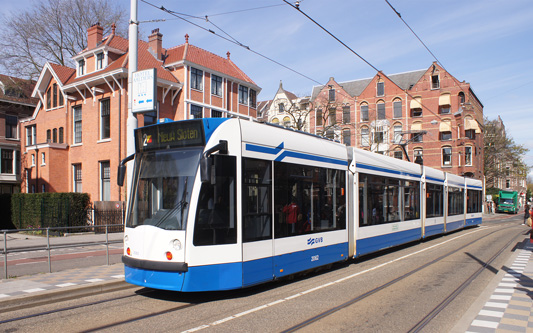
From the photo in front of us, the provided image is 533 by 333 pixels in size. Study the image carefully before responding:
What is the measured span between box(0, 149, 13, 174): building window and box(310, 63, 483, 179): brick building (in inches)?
1207

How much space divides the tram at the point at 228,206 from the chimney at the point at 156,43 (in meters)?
25.2

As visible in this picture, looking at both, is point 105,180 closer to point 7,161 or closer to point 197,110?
point 197,110

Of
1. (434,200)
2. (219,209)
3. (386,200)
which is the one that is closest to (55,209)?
(386,200)

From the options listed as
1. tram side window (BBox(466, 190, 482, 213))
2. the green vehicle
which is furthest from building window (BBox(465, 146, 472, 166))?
tram side window (BBox(466, 190, 482, 213))

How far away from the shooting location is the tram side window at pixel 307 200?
27.0 ft

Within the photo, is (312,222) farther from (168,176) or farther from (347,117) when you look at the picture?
(347,117)

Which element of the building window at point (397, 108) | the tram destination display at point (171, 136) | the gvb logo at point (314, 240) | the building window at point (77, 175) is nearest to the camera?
the tram destination display at point (171, 136)

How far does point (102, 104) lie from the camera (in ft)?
96.9

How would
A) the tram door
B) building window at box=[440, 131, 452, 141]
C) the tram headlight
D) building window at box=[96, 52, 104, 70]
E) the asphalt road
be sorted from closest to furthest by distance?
the asphalt road < the tram headlight < the tram door < building window at box=[96, 52, 104, 70] < building window at box=[440, 131, 452, 141]

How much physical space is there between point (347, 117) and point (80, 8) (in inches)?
1303

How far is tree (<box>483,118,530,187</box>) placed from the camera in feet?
190

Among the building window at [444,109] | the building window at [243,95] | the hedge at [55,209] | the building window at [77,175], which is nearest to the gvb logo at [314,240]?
the hedge at [55,209]

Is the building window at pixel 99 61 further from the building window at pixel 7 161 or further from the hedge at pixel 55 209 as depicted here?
the building window at pixel 7 161

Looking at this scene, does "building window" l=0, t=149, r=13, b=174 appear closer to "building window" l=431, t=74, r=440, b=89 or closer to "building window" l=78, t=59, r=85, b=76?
"building window" l=78, t=59, r=85, b=76
